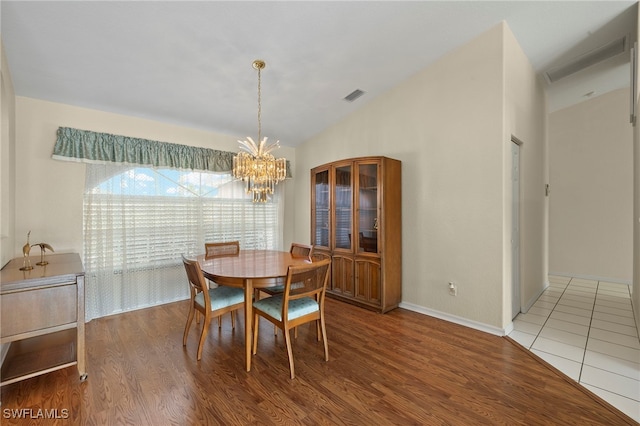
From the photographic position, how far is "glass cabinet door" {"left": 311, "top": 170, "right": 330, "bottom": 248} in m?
3.94

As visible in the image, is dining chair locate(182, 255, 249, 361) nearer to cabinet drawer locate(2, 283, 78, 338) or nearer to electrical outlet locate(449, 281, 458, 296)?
cabinet drawer locate(2, 283, 78, 338)

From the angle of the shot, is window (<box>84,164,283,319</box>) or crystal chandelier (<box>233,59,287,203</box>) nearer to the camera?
crystal chandelier (<box>233,59,287,203</box>)

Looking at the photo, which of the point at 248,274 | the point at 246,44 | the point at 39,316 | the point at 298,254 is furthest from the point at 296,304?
the point at 246,44

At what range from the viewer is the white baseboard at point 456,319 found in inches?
107

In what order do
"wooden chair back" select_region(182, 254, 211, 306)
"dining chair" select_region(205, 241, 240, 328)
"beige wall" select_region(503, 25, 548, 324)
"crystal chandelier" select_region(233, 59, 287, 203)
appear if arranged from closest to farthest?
1. "wooden chair back" select_region(182, 254, 211, 306)
2. "crystal chandelier" select_region(233, 59, 287, 203)
3. "beige wall" select_region(503, 25, 548, 324)
4. "dining chair" select_region(205, 241, 240, 328)

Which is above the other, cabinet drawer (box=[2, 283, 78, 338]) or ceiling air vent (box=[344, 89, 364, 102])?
ceiling air vent (box=[344, 89, 364, 102])

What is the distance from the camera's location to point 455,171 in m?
3.04

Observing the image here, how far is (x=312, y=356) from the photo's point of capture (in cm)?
235

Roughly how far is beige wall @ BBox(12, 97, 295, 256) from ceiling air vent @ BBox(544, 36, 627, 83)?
5.68m

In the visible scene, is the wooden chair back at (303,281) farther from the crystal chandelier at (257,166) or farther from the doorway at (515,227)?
the doorway at (515,227)

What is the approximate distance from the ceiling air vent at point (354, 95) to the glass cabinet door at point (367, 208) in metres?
0.98

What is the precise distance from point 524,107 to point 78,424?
491cm

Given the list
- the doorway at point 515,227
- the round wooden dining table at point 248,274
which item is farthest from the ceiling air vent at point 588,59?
the round wooden dining table at point 248,274

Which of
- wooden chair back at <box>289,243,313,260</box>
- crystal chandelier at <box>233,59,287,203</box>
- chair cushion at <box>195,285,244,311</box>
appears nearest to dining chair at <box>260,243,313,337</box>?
wooden chair back at <box>289,243,313,260</box>
